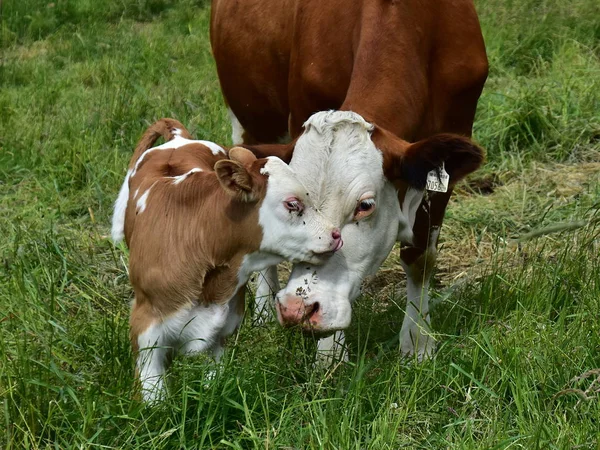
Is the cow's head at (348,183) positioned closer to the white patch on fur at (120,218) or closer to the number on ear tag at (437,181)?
the number on ear tag at (437,181)

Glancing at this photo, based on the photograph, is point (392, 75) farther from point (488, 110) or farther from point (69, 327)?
point (488, 110)

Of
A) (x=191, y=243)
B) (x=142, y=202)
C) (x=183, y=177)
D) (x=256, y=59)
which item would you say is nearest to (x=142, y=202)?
(x=142, y=202)

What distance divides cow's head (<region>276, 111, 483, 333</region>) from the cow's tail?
1182mm

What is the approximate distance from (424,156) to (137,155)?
1.66m

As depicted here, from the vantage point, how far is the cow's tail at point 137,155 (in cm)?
485

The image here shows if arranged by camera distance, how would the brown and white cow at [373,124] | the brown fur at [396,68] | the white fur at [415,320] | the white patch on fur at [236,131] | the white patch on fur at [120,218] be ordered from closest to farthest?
the brown and white cow at [373,124], the brown fur at [396,68], the white fur at [415,320], the white patch on fur at [120,218], the white patch on fur at [236,131]

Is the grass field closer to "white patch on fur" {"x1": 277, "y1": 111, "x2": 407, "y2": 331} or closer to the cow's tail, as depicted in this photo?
"white patch on fur" {"x1": 277, "y1": 111, "x2": 407, "y2": 331}

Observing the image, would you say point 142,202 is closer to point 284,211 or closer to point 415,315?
point 284,211

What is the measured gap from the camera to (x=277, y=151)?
13.5ft

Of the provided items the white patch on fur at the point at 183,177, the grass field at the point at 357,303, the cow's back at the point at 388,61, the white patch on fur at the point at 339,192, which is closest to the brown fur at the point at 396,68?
the cow's back at the point at 388,61

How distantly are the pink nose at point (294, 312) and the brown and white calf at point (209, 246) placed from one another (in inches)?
6.6

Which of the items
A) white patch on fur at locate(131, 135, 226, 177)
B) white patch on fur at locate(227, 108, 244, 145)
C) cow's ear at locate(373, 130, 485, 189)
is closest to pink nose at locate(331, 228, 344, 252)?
cow's ear at locate(373, 130, 485, 189)

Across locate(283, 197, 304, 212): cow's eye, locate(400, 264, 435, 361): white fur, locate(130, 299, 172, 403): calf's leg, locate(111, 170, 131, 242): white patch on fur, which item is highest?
locate(283, 197, 304, 212): cow's eye

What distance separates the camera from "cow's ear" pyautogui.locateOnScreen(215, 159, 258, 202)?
3574 mm
